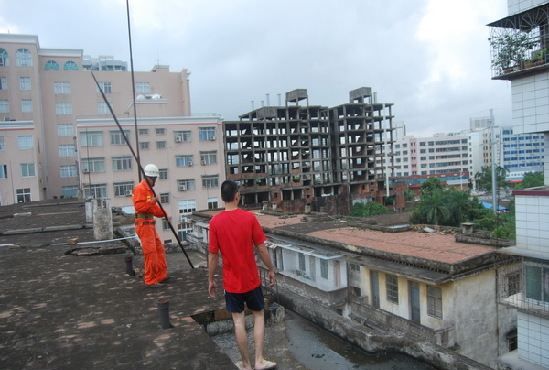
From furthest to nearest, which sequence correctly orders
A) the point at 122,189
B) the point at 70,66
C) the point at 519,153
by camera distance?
1. the point at 519,153
2. the point at 70,66
3. the point at 122,189

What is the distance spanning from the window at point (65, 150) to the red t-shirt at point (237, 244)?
4661 centimetres

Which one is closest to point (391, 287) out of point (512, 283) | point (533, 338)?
point (512, 283)

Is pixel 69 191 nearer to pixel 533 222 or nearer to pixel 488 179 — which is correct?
pixel 533 222

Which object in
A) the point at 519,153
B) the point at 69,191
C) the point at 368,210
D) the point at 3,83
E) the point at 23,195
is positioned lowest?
the point at 368,210

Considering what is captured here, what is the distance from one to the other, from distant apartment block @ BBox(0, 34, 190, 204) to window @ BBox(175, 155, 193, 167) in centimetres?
401

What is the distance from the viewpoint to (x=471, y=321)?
12109 millimetres

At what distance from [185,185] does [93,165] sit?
327 inches

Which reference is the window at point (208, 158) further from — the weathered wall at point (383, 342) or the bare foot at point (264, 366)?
the bare foot at point (264, 366)

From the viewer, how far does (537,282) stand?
32.8 ft

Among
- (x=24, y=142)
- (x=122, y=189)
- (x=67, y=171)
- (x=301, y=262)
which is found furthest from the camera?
(x=67, y=171)

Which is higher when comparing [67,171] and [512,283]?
[67,171]

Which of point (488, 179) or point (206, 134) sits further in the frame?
point (488, 179)

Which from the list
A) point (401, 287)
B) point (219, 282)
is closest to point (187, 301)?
point (219, 282)

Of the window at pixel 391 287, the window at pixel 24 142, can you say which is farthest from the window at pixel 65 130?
the window at pixel 391 287
